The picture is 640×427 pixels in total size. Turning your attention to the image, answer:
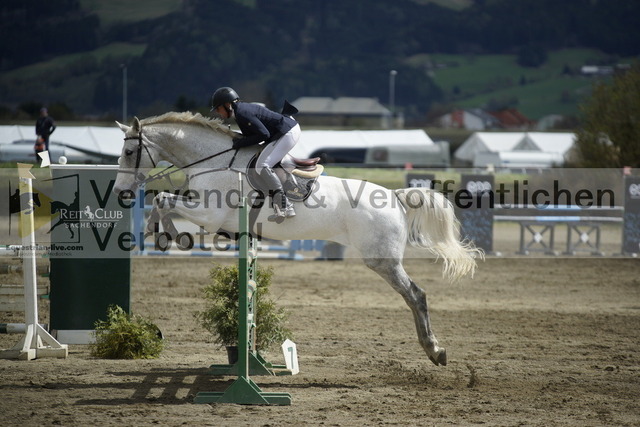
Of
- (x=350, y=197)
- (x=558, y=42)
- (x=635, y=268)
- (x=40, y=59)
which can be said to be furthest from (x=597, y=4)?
(x=350, y=197)

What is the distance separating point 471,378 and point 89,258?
3447 millimetres

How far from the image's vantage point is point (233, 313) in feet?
21.5

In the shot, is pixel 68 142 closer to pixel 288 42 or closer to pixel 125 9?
pixel 125 9

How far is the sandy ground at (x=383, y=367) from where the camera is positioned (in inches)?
211

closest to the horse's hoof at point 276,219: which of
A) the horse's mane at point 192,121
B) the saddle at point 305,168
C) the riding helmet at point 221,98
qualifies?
the saddle at point 305,168

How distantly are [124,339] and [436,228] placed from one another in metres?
2.84

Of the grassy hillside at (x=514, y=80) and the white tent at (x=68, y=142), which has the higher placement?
the grassy hillside at (x=514, y=80)

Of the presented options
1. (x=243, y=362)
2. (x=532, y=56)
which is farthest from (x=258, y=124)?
(x=532, y=56)

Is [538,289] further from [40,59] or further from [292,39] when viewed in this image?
[292,39]

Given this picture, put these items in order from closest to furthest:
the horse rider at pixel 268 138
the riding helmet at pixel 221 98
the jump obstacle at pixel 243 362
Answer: the jump obstacle at pixel 243 362
the riding helmet at pixel 221 98
the horse rider at pixel 268 138

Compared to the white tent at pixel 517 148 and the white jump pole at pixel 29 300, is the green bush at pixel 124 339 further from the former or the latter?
the white tent at pixel 517 148

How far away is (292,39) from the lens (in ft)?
268

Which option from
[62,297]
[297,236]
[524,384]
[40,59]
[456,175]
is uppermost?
[40,59]

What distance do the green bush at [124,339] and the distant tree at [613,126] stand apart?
1732 centimetres
